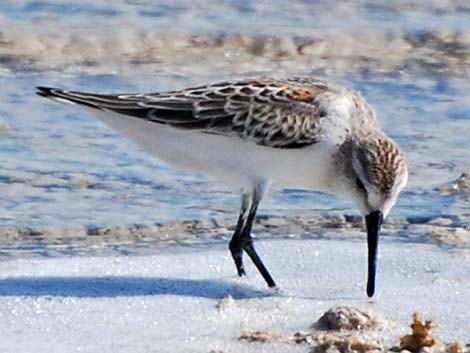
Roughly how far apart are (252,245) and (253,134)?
1.58 ft

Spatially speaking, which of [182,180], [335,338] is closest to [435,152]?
[182,180]

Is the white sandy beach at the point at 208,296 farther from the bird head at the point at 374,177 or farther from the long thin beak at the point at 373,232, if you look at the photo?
the bird head at the point at 374,177

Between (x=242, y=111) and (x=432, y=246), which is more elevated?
(x=242, y=111)

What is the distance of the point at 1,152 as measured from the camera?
845cm

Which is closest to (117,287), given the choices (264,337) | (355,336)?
(264,337)

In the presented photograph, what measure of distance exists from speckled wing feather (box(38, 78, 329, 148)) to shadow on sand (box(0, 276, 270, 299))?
673 millimetres

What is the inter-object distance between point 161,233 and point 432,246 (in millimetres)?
1293

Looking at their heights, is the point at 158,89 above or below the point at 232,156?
below

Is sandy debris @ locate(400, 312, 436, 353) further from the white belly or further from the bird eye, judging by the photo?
the white belly

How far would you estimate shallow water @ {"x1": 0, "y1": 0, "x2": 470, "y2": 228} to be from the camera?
7.83m

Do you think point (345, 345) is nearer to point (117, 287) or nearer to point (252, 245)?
point (117, 287)

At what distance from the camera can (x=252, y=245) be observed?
22.0ft

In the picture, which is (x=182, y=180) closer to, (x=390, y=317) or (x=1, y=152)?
(x=1, y=152)

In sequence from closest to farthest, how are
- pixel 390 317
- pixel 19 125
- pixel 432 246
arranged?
pixel 390 317
pixel 432 246
pixel 19 125
